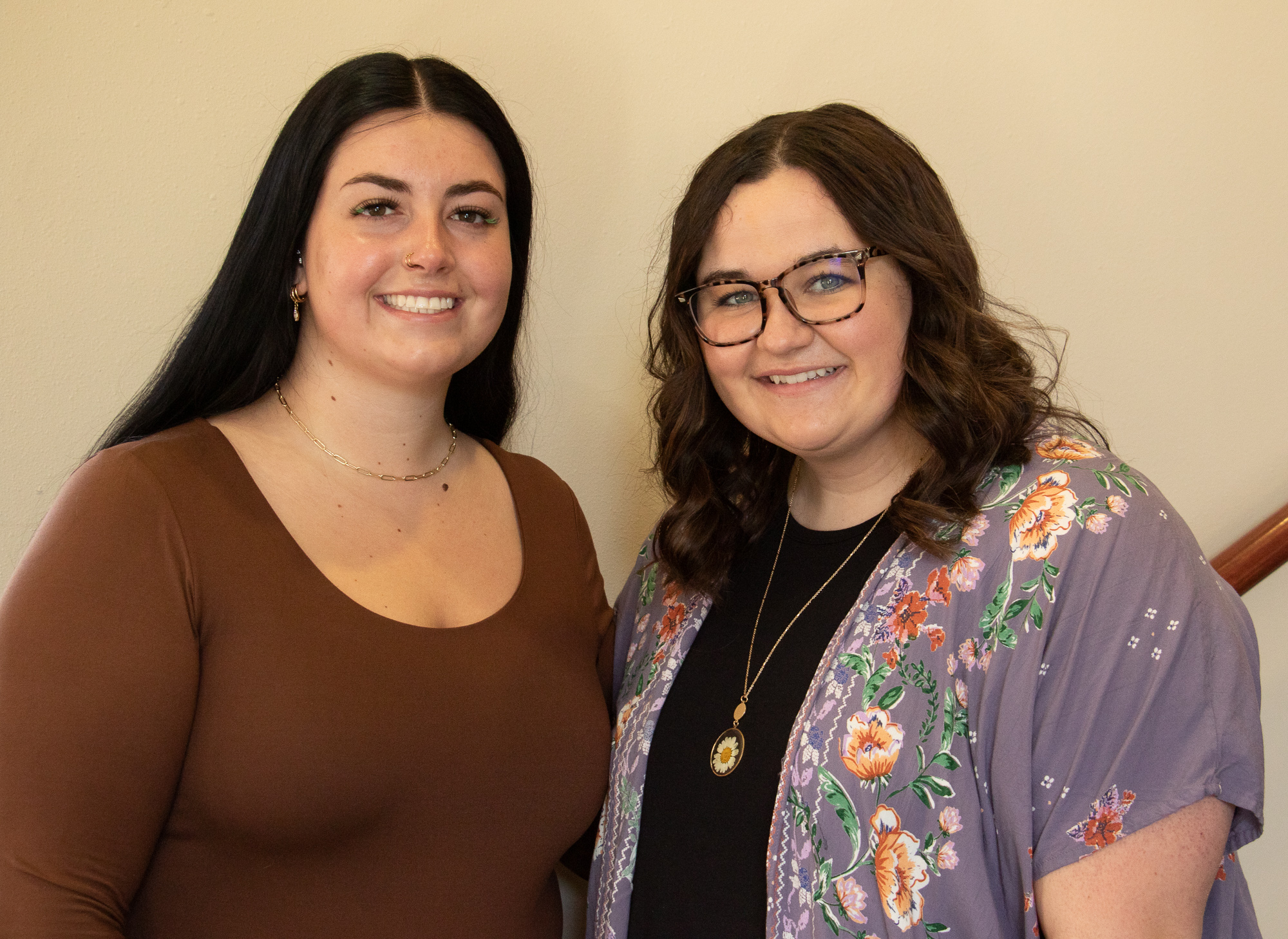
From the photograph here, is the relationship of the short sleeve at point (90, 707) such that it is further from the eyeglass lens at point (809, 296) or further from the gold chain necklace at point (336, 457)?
the eyeglass lens at point (809, 296)

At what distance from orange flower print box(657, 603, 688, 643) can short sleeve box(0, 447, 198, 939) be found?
680 mm

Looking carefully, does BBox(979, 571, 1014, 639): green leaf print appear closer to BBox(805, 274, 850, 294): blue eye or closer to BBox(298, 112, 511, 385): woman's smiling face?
BBox(805, 274, 850, 294): blue eye

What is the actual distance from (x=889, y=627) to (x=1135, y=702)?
29 cm

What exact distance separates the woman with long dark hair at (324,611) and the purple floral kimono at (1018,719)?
42cm

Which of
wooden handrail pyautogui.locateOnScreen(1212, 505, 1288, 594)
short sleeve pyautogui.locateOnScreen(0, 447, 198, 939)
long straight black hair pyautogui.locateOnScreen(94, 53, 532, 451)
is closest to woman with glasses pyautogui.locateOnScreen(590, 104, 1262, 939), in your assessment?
long straight black hair pyautogui.locateOnScreen(94, 53, 532, 451)

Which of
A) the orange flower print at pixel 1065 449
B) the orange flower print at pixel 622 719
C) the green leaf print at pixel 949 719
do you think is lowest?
the orange flower print at pixel 622 719

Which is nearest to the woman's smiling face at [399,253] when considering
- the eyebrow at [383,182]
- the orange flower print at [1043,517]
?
the eyebrow at [383,182]

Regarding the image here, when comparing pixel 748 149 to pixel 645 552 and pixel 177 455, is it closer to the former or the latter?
pixel 645 552

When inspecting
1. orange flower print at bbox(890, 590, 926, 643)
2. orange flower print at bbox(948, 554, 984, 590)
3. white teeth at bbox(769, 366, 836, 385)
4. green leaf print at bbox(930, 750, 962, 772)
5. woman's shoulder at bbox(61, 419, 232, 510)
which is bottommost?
green leaf print at bbox(930, 750, 962, 772)

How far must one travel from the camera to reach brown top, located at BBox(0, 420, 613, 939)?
3.75 ft

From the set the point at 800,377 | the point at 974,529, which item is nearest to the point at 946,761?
the point at 974,529

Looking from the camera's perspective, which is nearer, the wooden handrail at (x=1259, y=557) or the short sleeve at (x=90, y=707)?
the short sleeve at (x=90, y=707)

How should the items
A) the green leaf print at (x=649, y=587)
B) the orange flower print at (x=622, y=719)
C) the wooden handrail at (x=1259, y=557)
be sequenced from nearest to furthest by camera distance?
the orange flower print at (x=622, y=719) → the green leaf print at (x=649, y=587) → the wooden handrail at (x=1259, y=557)

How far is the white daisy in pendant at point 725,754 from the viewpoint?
1.40 m
